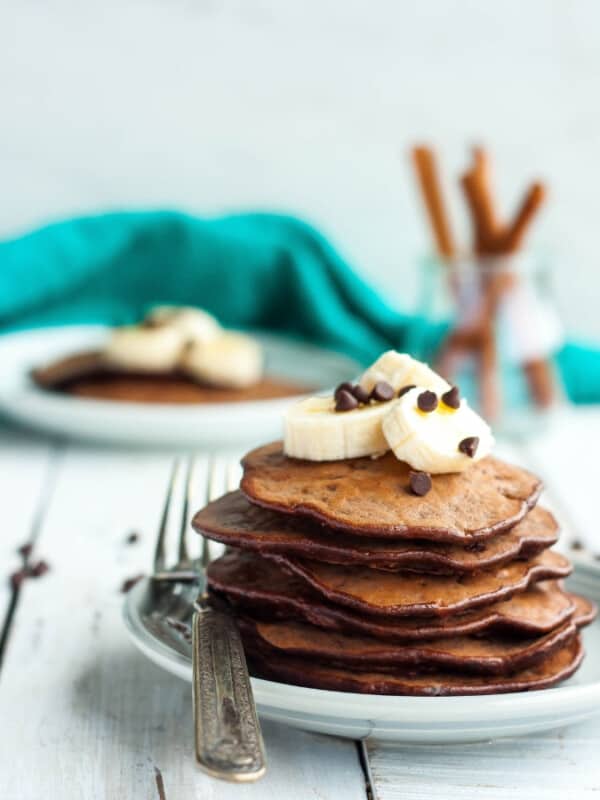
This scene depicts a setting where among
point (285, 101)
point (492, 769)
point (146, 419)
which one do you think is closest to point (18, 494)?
point (146, 419)

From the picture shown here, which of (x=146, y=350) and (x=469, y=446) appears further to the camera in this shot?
(x=146, y=350)

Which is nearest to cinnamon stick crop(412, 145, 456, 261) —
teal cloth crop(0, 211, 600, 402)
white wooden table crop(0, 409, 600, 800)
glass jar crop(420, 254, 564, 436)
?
glass jar crop(420, 254, 564, 436)

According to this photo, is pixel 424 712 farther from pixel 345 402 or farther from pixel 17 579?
pixel 17 579

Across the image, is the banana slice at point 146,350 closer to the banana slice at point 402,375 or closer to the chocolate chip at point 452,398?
the banana slice at point 402,375

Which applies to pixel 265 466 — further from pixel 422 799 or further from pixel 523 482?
pixel 422 799

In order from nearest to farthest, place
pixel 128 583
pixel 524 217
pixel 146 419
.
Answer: pixel 128 583 < pixel 146 419 < pixel 524 217

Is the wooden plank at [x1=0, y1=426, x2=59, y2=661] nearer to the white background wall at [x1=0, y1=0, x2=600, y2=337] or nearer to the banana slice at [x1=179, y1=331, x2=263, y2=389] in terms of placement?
the banana slice at [x1=179, y1=331, x2=263, y2=389]
